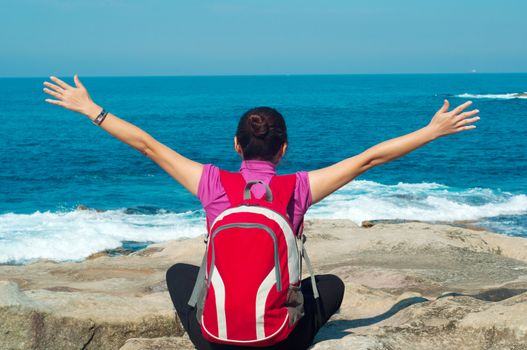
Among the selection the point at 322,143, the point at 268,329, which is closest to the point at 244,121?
the point at 268,329

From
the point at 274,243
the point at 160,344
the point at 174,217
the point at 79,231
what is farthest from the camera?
the point at 174,217

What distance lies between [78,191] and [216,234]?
85.6 feet

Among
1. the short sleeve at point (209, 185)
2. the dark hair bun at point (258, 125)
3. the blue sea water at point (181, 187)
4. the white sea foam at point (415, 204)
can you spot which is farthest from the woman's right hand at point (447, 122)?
the white sea foam at point (415, 204)

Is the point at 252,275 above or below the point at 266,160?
below

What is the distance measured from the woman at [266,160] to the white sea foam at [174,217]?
531 inches

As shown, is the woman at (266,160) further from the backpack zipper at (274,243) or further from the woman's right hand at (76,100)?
the backpack zipper at (274,243)

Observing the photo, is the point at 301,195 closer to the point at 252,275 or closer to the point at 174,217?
the point at 252,275

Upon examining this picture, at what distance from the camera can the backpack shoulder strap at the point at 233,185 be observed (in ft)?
12.8

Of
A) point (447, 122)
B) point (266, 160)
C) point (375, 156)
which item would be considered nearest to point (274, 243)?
point (266, 160)

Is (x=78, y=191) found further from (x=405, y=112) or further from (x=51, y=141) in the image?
(x=405, y=112)

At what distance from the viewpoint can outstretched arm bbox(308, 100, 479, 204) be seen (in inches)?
157

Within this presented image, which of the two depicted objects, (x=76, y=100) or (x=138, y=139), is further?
(x=76, y=100)

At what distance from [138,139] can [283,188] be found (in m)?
0.94

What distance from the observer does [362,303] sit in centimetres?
656
